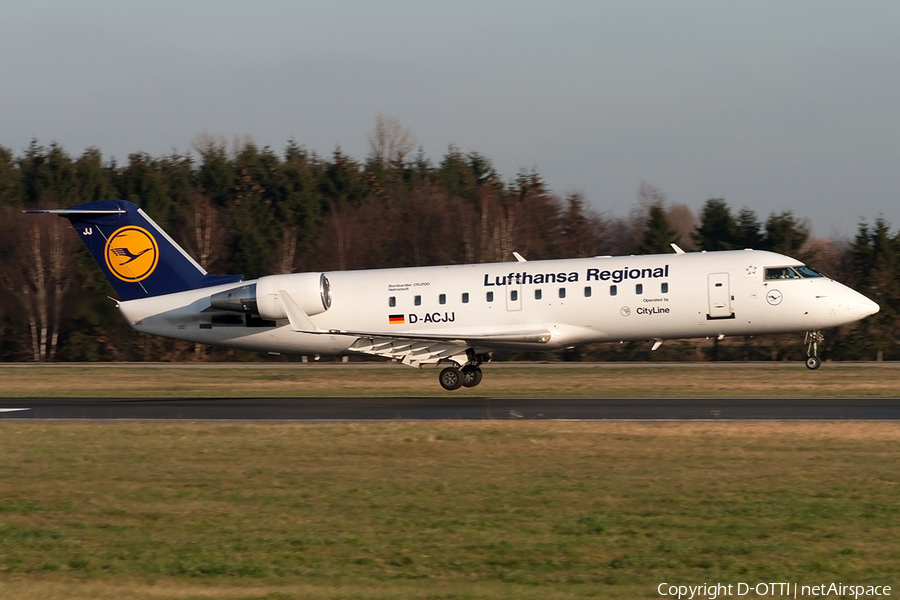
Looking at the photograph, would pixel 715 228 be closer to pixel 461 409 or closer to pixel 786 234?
pixel 786 234

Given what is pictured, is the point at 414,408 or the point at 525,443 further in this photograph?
the point at 414,408

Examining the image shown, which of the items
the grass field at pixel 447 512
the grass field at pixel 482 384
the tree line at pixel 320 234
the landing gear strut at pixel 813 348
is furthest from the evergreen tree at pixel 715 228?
the grass field at pixel 447 512

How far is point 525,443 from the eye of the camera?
55.8 ft

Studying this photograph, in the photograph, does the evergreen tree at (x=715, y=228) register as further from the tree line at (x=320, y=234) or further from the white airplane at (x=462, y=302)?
the white airplane at (x=462, y=302)

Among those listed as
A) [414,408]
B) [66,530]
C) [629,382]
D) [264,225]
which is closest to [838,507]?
[66,530]

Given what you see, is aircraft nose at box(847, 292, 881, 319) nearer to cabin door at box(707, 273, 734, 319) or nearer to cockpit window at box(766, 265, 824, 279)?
cockpit window at box(766, 265, 824, 279)

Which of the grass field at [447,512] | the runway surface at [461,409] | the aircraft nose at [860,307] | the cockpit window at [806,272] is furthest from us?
the cockpit window at [806,272]

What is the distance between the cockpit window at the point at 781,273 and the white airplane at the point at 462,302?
3cm

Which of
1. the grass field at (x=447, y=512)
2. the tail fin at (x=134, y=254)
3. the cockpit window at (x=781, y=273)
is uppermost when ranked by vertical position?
the tail fin at (x=134, y=254)

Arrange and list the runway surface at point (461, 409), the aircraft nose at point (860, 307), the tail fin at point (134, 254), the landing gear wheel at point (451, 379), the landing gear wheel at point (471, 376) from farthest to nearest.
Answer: the tail fin at point (134, 254) < the landing gear wheel at point (471, 376) < the landing gear wheel at point (451, 379) < the aircraft nose at point (860, 307) < the runway surface at point (461, 409)

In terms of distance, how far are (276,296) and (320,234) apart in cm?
3267

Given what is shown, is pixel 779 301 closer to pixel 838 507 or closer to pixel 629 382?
pixel 629 382

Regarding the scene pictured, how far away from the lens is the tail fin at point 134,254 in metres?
29.7

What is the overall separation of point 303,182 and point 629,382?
38.4m
